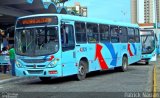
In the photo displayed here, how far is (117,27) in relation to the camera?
76.4 feet

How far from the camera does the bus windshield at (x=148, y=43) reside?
112 feet

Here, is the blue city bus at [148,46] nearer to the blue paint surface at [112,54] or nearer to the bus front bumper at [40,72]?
the blue paint surface at [112,54]

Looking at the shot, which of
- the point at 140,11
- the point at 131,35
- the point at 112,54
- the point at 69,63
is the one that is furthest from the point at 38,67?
the point at 140,11

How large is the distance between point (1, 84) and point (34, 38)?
2.73 m

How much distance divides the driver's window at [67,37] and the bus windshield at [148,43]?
17.1 m

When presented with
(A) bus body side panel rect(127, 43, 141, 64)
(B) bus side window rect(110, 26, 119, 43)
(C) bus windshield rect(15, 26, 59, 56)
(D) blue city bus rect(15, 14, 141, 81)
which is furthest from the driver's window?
(A) bus body side panel rect(127, 43, 141, 64)

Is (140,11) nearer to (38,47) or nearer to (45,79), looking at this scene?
(45,79)

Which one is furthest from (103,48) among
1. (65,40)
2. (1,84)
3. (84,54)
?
(1,84)

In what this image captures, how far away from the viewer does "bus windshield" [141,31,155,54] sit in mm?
34078

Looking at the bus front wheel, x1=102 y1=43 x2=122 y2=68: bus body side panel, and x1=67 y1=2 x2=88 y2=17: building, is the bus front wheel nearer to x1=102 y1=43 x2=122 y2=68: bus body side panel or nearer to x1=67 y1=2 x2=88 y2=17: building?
x1=102 y1=43 x2=122 y2=68: bus body side panel

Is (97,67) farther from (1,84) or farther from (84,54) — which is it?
(1,84)

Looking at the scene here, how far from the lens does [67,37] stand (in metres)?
17.4

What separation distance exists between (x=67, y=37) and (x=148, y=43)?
1838 cm

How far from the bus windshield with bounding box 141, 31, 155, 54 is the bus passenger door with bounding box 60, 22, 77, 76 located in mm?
17046
